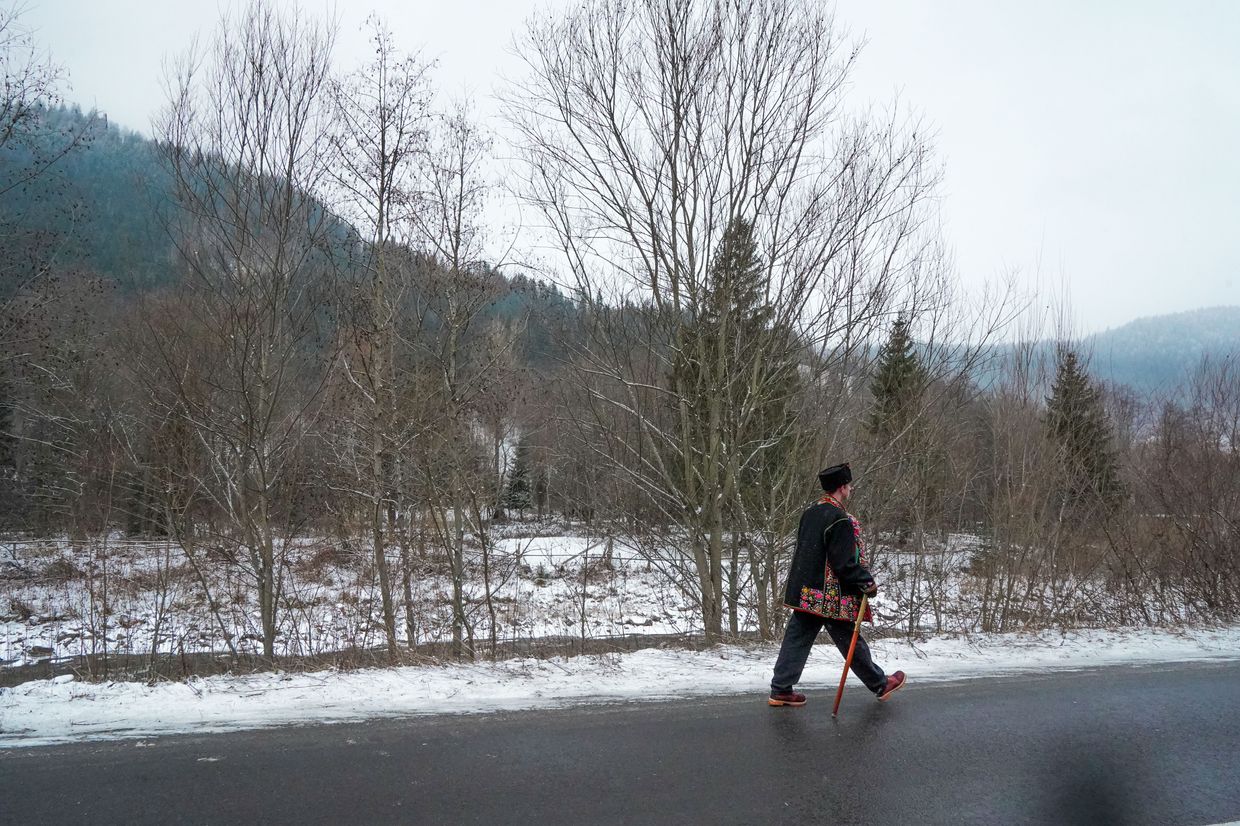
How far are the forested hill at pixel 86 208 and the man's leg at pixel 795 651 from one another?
18.8ft

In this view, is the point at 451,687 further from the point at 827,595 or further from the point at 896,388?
the point at 896,388

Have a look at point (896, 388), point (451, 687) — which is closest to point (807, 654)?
point (451, 687)

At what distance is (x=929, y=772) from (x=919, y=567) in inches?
377

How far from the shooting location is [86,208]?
1090 centimetres

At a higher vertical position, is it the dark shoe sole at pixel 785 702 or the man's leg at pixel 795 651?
the man's leg at pixel 795 651

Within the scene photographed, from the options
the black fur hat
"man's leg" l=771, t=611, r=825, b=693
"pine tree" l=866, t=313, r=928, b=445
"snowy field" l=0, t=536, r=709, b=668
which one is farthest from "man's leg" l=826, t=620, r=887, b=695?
"pine tree" l=866, t=313, r=928, b=445

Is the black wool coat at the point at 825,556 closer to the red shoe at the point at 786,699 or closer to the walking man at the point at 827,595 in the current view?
the walking man at the point at 827,595

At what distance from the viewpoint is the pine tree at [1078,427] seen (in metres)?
13.6

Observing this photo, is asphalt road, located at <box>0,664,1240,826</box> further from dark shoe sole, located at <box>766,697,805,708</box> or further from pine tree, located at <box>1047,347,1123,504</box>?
pine tree, located at <box>1047,347,1123,504</box>

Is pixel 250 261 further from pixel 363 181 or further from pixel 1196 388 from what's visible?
pixel 1196 388

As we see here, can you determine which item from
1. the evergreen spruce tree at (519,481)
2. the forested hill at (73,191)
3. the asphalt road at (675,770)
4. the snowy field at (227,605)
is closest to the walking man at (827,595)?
the asphalt road at (675,770)

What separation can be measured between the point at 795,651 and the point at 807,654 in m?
0.09

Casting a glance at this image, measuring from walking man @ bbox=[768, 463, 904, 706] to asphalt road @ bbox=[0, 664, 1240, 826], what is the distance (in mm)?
200

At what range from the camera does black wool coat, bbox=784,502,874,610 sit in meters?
5.72
